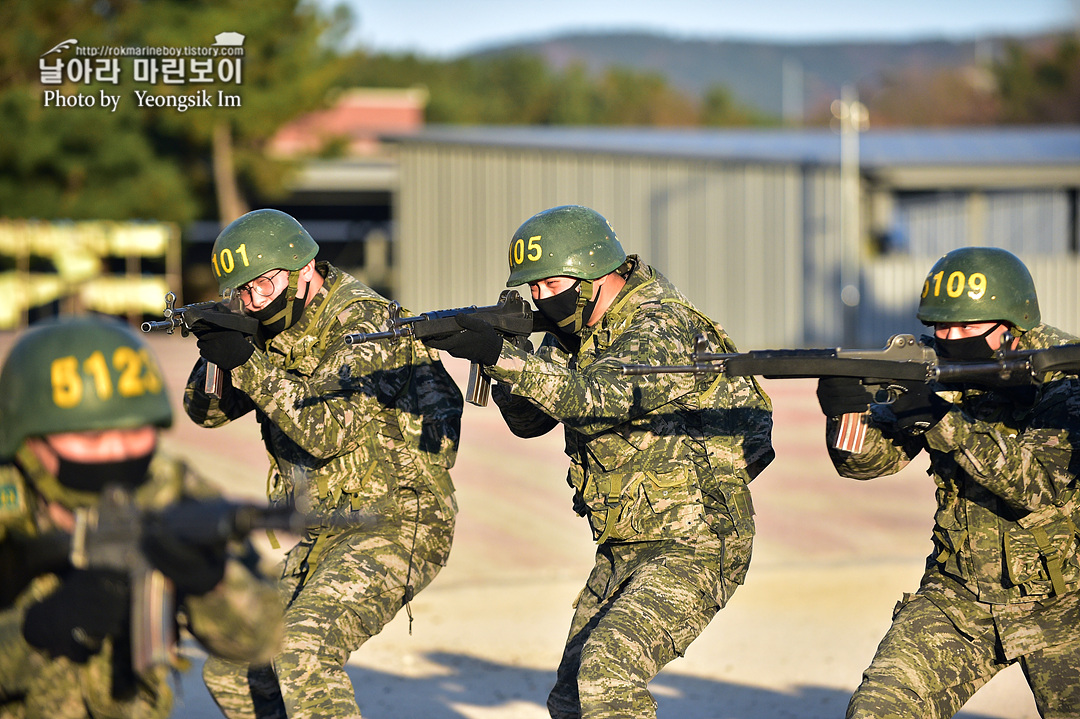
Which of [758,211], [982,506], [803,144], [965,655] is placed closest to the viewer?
[965,655]

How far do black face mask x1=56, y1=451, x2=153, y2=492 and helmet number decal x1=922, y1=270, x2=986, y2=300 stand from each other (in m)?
3.01

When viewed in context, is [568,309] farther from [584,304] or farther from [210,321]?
[210,321]

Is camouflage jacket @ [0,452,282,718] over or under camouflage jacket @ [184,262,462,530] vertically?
under

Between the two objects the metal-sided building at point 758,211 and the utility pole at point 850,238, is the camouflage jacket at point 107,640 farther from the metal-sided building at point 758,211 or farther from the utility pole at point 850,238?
the utility pole at point 850,238

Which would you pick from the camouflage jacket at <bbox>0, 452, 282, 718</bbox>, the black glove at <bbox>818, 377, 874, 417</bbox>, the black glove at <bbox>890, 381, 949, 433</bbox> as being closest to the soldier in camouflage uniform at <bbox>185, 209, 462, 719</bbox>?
the camouflage jacket at <bbox>0, 452, 282, 718</bbox>

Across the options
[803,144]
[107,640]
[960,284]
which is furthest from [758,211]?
[107,640]

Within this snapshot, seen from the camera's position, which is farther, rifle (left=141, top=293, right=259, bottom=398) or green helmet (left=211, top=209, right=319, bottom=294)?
green helmet (left=211, top=209, right=319, bottom=294)

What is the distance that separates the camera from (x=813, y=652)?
303 inches

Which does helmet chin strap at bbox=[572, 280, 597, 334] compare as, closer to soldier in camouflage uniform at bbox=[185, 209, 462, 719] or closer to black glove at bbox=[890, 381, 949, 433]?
soldier in camouflage uniform at bbox=[185, 209, 462, 719]

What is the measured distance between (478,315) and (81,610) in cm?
203

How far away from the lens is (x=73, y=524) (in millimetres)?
3318

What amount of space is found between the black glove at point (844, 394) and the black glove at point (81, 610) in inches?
99.3

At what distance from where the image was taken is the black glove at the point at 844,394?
4.57m

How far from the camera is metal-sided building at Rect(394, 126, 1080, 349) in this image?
24922 millimetres
